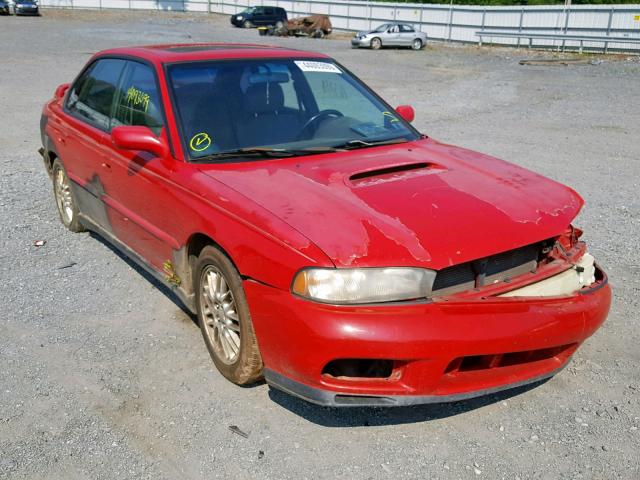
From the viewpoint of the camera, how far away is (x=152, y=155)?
3934mm

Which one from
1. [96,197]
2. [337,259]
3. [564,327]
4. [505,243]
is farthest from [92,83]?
[564,327]

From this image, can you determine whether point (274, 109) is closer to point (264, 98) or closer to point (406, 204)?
point (264, 98)

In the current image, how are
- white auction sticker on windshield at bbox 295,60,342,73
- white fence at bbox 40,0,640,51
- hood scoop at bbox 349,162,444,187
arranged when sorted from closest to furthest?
hood scoop at bbox 349,162,444,187 < white auction sticker on windshield at bbox 295,60,342,73 < white fence at bbox 40,0,640,51

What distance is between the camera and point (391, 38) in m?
29.8

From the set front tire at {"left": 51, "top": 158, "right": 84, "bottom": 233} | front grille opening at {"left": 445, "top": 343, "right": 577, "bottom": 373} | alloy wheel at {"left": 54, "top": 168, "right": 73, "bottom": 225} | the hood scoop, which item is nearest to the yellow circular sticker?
the hood scoop

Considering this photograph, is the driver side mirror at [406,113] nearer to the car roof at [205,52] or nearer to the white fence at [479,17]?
→ the car roof at [205,52]

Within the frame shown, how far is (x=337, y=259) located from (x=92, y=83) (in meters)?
3.29

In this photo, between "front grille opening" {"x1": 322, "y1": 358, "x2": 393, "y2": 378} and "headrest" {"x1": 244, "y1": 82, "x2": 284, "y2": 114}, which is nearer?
"front grille opening" {"x1": 322, "y1": 358, "x2": 393, "y2": 378}

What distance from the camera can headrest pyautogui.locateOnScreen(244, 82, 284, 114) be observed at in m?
4.05

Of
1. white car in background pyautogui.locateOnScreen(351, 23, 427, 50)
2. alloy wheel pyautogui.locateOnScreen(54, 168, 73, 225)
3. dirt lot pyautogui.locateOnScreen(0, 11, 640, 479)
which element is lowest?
white car in background pyautogui.locateOnScreen(351, 23, 427, 50)

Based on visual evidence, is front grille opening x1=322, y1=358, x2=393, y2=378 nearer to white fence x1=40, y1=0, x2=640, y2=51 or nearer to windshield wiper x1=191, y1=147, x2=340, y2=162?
windshield wiper x1=191, y1=147, x2=340, y2=162

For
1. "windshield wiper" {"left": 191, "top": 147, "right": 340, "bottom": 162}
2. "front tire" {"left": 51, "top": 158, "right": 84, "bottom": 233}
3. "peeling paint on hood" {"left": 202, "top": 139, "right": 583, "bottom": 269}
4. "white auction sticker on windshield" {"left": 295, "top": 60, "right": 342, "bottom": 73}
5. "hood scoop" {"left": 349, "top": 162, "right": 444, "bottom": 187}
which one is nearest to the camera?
"peeling paint on hood" {"left": 202, "top": 139, "right": 583, "bottom": 269}

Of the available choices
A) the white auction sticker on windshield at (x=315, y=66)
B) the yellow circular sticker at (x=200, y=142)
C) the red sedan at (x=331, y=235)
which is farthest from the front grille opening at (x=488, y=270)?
the white auction sticker on windshield at (x=315, y=66)

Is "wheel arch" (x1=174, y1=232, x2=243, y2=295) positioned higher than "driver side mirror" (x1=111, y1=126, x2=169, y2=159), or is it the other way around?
"driver side mirror" (x1=111, y1=126, x2=169, y2=159)
